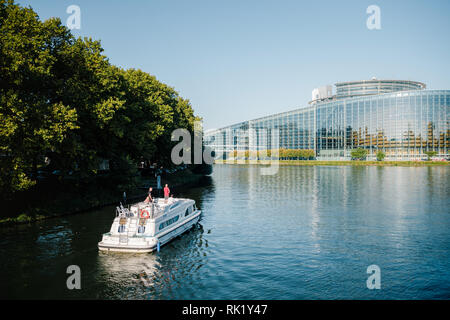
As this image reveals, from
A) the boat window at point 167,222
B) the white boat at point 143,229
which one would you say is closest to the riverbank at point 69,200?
the white boat at point 143,229

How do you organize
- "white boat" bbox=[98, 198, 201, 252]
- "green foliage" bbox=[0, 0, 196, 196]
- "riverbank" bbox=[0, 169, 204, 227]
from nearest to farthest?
"white boat" bbox=[98, 198, 201, 252], "green foliage" bbox=[0, 0, 196, 196], "riverbank" bbox=[0, 169, 204, 227]

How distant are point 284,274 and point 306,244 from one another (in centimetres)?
851

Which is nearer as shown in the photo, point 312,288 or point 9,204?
point 312,288

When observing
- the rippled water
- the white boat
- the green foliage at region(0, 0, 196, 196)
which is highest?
the green foliage at region(0, 0, 196, 196)

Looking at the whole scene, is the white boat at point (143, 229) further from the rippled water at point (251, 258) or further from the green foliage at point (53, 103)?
the green foliage at point (53, 103)

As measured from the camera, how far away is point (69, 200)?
48.2 m

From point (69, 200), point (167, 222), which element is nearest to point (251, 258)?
point (167, 222)

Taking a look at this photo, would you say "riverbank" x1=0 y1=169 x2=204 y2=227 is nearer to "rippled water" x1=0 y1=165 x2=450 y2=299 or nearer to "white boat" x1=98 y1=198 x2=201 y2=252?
"rippled water" x1=0 y1=165 x2=450 y2=299

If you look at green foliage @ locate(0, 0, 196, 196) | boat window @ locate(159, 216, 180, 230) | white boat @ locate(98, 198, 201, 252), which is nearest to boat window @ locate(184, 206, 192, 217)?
boat window @ locate(159, 216, 180, 230)

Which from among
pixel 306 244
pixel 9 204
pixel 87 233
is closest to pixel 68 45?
pixel 9 204

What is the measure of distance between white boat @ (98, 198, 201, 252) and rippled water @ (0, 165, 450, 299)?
802 millimetres

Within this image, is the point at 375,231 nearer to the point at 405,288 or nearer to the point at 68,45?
the point at 405,288

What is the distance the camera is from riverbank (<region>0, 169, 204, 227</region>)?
40500 millimetres

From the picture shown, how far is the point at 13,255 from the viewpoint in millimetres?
28438
